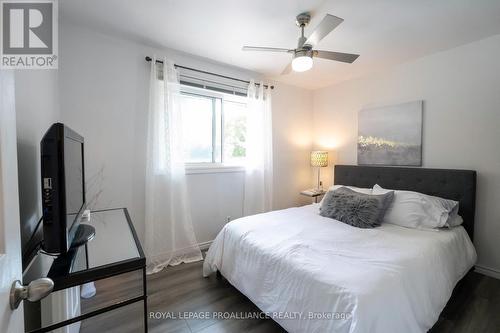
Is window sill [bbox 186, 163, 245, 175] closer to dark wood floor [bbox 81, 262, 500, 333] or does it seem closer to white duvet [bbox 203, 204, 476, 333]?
white duvet [bbox 203, 204, 476, 333]

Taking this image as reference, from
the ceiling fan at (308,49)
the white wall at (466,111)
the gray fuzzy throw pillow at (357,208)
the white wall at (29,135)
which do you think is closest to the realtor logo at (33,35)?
the white wall at (29,135)

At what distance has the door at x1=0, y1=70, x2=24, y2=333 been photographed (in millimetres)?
496

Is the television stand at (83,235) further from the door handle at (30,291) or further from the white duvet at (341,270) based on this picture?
the white duvet at (341,270)

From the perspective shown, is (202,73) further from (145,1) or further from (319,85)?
(319,85)

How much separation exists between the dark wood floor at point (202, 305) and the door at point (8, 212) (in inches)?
52.5

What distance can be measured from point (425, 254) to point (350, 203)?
0.81 m

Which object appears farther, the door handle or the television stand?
the television stand

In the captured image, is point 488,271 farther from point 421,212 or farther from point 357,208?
point 357,208

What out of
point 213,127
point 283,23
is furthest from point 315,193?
point 283,23

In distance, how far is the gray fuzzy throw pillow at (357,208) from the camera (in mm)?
2186

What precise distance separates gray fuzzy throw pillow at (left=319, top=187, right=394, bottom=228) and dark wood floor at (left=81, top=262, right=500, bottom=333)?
845 millimetres

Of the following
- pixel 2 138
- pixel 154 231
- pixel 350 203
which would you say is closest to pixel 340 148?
pixel 350 203

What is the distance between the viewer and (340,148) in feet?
11.6

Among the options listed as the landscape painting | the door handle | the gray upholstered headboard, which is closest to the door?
the door handle
